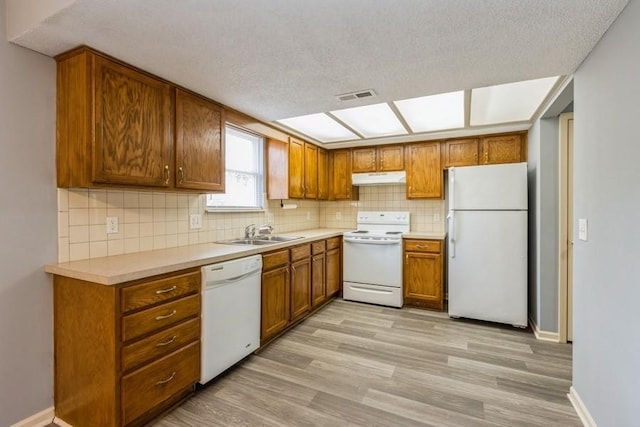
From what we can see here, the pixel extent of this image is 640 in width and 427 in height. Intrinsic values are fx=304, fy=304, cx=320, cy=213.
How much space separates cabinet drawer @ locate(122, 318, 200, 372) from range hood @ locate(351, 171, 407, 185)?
2942mm

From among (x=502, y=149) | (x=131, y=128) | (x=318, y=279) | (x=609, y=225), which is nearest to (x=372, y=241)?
(x=318, y=279)

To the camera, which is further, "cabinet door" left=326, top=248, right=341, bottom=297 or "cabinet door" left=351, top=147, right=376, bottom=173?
"cabinet door" left=351, top=147, right=376, bottom=173

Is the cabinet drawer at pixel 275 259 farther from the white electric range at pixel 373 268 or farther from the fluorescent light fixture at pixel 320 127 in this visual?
the fluorescent light fixture at pixel 320 127

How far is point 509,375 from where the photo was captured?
2.29 metres

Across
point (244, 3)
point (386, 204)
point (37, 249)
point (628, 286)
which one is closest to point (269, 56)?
point (244, 3)

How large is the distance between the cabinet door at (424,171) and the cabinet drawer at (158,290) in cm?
300

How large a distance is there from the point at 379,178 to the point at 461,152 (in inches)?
41.9

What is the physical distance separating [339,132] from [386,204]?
1409 millimetres

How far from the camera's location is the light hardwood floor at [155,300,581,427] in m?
1.84

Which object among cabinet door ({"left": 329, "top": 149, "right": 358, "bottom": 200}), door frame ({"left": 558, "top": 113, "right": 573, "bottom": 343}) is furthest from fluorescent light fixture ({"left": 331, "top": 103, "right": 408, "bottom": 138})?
door frame ({"left": 558, "top": 113, "right": 573, "bottom": 343})

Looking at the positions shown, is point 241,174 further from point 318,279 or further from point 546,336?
point 546,336

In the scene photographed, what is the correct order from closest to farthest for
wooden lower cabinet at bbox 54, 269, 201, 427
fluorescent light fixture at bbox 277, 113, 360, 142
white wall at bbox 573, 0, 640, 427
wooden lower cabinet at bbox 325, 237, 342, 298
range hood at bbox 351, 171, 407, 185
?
white wall at bbox 573, 0, 640, 427 < wooden lower cabinet at bbox 54, 269, 201, 427 < fluorescent light fixture at bbox 277, 113, 360, 142 < wooden lower cabinet at bbox 325, 237, 342, 298 < range hood at bbox 351, 171, 407, 185

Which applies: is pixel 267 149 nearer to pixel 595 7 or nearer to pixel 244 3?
pixel 244 3

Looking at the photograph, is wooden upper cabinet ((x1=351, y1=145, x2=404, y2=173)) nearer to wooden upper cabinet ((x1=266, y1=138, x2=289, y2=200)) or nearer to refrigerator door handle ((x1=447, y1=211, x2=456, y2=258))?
refrigerator door handle ((x1=447, y1=211, x2=456, y2=258))
